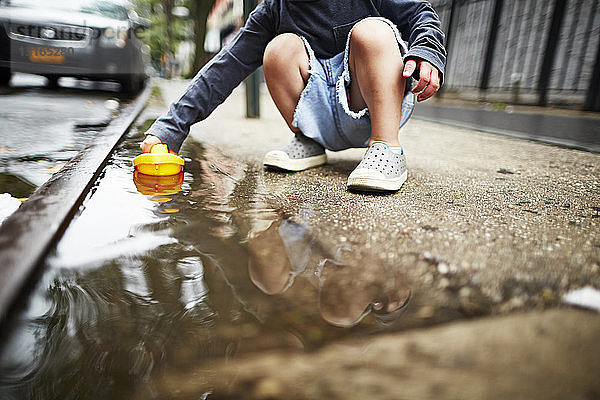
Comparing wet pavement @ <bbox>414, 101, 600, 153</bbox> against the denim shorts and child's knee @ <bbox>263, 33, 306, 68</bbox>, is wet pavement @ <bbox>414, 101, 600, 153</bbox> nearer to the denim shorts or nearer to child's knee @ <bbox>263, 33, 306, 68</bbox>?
the denim shorts

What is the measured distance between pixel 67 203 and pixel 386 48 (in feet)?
3.57

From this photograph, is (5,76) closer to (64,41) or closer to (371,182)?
(64,41)

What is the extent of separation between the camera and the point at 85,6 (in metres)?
4.93

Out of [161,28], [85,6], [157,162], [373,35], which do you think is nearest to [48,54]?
[85,6]

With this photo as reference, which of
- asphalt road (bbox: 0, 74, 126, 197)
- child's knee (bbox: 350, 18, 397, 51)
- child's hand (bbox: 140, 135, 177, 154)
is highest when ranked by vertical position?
child's knee (bbox: 350, 18, 397, 51)

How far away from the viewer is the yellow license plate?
14.8 feet

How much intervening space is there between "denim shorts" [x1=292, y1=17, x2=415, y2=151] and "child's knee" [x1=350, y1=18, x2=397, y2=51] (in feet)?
0.38

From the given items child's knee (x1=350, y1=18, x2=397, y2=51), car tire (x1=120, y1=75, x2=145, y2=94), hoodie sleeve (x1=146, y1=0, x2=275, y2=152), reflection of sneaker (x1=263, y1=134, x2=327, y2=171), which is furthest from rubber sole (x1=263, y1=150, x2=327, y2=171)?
car tire (x1=120, y1=75, x2=145, y2=94)

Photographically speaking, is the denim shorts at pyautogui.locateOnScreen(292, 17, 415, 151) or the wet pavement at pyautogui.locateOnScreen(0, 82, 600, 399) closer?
the wet pavement at pyautogui.locateOnScreen(0, 82, 600, 399)

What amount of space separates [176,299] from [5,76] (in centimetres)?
554

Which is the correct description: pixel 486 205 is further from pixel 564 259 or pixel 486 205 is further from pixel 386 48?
pixel 386 48

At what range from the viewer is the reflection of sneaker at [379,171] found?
4.67 feet

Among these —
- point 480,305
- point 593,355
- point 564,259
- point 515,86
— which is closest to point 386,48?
point 564,259

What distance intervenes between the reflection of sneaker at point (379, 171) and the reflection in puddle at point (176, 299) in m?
0.32
